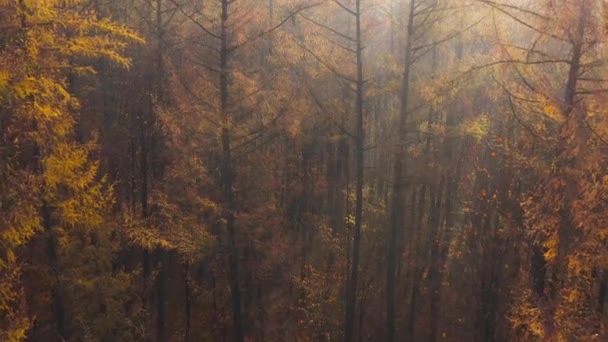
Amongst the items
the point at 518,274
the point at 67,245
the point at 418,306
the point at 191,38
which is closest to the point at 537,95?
Result: the point at 518,274

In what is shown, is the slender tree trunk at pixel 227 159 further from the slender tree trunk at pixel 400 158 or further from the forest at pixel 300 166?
the slender tree trunk at pixel 400 158

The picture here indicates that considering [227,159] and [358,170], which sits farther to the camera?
[358,170]

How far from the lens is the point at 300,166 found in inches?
941

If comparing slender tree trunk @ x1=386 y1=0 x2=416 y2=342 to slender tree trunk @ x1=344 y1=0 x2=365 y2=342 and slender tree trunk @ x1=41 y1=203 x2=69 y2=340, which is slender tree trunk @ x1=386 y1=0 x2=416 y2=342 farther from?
slender tree trunk @ x1=41 y1=203 x2=69 y2=340

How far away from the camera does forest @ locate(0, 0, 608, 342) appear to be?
25.9ft

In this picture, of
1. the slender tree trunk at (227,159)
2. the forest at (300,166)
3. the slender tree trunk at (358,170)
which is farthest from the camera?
the slender tree trunk at (358,170)

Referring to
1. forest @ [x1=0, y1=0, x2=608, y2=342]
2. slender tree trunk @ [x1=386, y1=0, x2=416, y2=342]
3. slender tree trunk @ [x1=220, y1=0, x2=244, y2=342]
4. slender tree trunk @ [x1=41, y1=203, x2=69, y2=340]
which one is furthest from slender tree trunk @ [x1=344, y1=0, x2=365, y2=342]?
slender tree trunk @ [x1=41, y1=203, x2=69, y2=340]

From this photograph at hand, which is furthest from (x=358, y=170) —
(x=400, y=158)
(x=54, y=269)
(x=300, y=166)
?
(x=300, y=166)

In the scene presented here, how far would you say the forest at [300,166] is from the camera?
7891mm

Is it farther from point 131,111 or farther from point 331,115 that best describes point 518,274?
point 131,111

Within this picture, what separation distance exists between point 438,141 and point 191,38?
977 centimetres

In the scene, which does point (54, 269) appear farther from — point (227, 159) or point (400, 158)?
point (400, 158)

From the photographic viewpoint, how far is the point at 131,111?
59.8 ft

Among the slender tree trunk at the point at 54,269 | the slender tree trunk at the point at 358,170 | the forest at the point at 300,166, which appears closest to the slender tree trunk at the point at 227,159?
the forest at the point at 300,166
